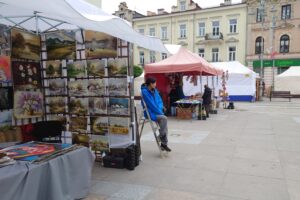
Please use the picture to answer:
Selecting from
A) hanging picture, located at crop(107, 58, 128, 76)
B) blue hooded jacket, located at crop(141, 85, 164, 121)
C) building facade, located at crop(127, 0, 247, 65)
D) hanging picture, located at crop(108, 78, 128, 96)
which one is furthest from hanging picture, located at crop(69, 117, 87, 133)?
building facade, located at crop(127, 0, 247, 65)

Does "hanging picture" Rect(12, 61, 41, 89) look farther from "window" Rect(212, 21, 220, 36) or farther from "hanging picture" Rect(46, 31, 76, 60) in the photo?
"window" Rect(212, 21, 220, 36)

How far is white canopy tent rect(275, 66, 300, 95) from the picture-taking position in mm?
26906

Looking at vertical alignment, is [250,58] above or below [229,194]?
above

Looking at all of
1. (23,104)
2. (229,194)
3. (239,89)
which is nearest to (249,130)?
(229,194)

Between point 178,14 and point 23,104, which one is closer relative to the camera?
point 23,104

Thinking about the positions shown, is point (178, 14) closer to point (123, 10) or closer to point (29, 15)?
point (123, 10)

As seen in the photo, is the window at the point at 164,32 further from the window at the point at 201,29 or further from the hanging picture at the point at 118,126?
the hanging picture at the point at 118,126

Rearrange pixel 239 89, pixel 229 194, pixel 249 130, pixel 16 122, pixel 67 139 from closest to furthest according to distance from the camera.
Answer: pixel 229 194 < pixel 16 122 < pixel 67 139 < pixel 249 130 < pixel 239 89

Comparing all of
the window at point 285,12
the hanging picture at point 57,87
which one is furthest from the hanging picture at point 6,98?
the window at point 285,12

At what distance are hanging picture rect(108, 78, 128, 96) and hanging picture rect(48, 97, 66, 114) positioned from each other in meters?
1.00

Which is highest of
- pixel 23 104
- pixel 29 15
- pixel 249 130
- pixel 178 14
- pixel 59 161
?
pixel 178 14

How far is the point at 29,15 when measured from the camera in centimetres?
505

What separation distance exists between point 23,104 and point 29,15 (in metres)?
1.57

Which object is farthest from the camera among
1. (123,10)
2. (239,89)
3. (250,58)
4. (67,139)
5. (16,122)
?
(123,10)
